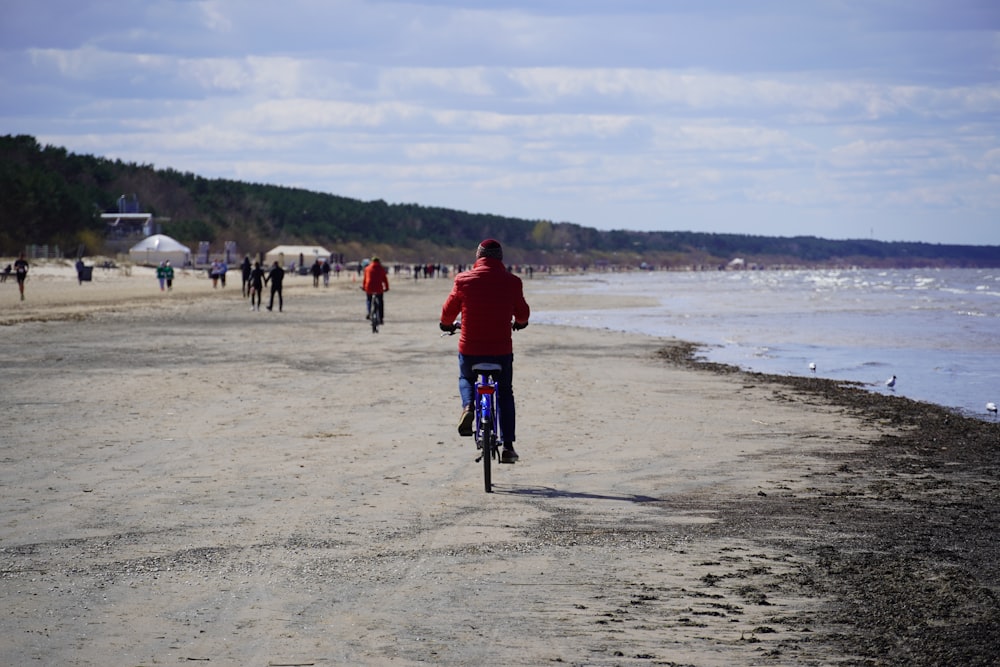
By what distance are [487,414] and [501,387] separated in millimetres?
382

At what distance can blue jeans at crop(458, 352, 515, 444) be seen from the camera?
31.6 feet

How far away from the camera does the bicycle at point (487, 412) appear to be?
9.18 meters

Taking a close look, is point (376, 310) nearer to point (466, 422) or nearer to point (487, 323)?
point (466, 422)

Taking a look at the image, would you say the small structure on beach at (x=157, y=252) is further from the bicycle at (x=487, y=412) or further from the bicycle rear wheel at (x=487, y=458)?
the bicycle rear wheel at (x=487, y=458)

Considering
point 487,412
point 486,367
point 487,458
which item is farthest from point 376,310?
point 487,458

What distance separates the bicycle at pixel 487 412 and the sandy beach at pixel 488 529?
0.29 metres

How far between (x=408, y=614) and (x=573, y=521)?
2.52m

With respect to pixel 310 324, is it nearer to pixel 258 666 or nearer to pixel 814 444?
pixel 814 444

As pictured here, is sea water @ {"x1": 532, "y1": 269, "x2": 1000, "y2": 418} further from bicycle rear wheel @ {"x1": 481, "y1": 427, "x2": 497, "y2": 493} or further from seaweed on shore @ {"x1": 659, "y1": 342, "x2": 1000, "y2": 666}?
bicycle rear wheel @ {"x1": 481, "y1": 427, "x2": 497, "y2": 493}

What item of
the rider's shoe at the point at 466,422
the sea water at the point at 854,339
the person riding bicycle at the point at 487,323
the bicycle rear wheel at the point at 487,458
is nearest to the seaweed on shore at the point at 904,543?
the bicycle rear wheel at the point at 487,458

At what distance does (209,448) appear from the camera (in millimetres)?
11359

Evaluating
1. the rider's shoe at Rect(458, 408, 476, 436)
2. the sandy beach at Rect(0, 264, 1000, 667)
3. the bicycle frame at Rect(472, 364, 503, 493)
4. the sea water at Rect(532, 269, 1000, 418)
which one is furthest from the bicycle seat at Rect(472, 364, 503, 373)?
the sea water at Rect(532, 269, 1000, 418)

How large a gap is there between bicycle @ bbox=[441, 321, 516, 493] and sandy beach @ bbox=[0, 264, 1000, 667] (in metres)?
0.29

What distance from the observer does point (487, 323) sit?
9.59m
